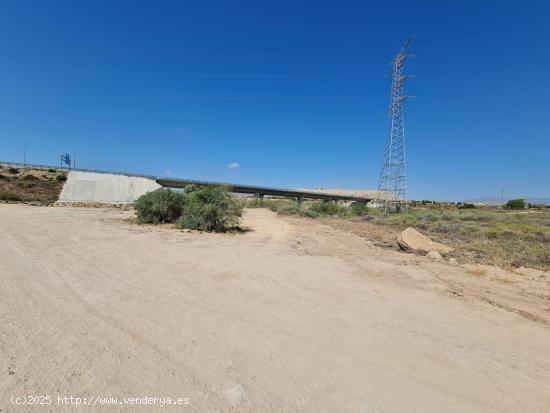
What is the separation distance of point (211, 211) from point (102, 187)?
50.0 m

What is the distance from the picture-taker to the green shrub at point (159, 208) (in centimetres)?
1781

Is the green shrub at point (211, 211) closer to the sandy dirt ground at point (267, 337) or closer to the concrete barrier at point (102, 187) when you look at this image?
the sandy dirt ground at point (267, 337)

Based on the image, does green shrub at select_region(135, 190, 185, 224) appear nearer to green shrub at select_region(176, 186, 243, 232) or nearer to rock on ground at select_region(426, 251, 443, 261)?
green shrub at select_region(176, 186, 243, 232)

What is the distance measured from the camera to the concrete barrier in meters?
53.3

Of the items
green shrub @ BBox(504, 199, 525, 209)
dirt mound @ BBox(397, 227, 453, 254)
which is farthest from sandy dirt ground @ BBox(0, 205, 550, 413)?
green shrub @ BBox(504, 199, 525, 209)

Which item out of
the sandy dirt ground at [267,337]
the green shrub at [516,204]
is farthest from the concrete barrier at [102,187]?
the green shrub at [516,204]

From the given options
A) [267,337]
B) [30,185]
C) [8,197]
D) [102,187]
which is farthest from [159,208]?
[30,185]

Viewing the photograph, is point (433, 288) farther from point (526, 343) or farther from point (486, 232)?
point (486, 232)

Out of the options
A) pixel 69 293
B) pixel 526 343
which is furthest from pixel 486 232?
pixel 69 293

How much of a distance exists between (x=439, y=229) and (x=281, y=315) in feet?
62.2

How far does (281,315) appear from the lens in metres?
4.93

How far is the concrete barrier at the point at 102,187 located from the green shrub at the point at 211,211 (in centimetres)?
4092

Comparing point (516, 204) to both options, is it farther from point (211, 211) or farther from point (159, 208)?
point (159, 208)

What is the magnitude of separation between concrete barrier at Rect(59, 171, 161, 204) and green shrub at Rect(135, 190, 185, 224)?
37924 millimetres
